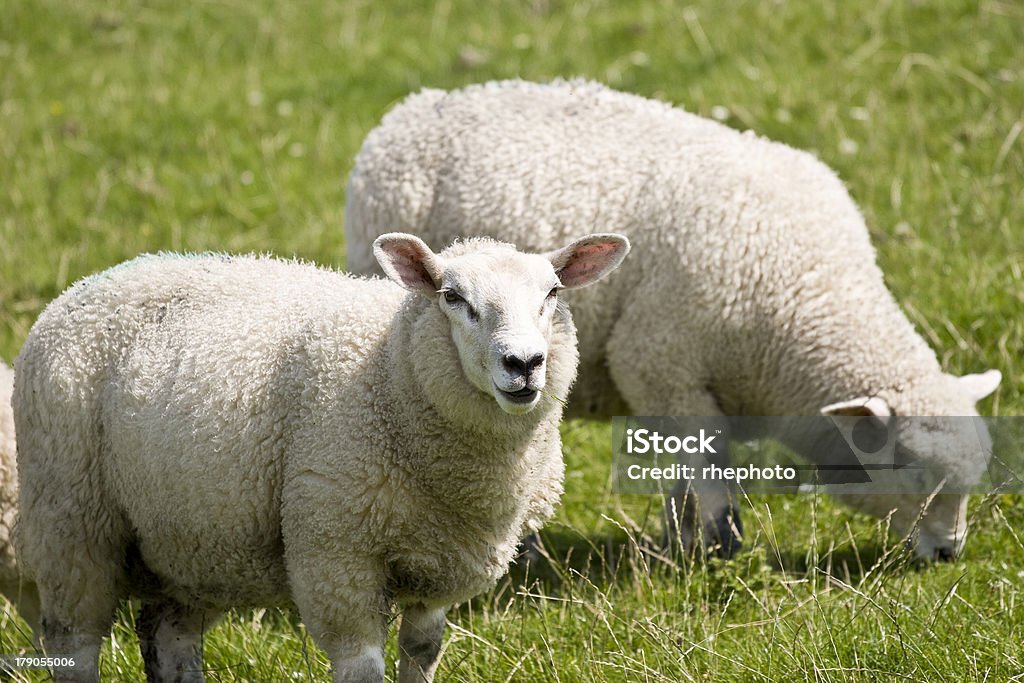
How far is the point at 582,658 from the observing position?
4.52 meters

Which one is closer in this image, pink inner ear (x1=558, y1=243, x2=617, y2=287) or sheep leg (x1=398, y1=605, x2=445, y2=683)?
pink inner ear (x1=558, y1=243, x2=617, y2=287)

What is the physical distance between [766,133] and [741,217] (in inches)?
138

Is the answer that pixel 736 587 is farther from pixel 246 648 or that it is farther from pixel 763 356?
pixel 246 648

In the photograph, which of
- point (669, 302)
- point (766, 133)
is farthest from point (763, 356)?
point (766, 133)

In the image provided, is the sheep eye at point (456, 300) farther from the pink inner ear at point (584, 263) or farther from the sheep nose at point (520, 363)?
the pink inner ear at point (584, 263)

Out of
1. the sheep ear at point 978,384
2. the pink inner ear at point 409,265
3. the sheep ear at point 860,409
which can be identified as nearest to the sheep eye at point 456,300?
the pink inner ear at point 409,265

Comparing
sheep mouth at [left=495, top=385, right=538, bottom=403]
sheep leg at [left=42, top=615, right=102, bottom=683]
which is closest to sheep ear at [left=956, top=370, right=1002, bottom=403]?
sheep mouth at [left=495, top=385, right=538, bottom=403]

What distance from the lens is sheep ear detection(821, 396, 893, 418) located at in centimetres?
552

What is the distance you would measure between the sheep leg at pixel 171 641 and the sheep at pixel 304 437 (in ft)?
0.35

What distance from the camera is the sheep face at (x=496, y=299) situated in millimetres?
3621

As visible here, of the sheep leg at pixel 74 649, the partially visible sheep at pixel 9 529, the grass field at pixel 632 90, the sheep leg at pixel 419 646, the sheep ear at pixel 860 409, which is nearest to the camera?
the sheep leg at pixel 419 646

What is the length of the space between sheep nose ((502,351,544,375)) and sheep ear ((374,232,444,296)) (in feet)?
1.52

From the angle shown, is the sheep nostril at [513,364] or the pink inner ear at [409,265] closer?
the sheep nostril at [513,364]

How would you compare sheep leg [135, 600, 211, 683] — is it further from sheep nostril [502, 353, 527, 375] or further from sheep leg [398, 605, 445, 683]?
sheep nostril [502, 353, 527, 375]
